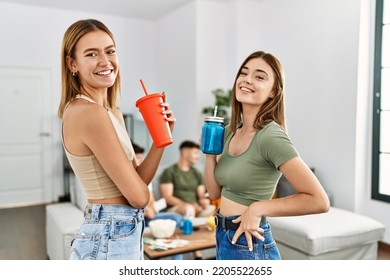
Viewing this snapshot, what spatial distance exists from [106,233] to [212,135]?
1.08 feet

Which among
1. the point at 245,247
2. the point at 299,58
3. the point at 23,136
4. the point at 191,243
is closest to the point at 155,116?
the point at 245,247

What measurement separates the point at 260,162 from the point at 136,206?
0.98ft

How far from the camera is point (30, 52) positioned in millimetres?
1376

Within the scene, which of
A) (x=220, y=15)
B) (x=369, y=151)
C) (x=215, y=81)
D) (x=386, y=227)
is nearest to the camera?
(x=369, y=151)

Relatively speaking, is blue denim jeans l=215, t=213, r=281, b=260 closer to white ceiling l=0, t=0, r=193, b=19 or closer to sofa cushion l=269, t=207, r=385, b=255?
white ceiling l=0, t=0, r=193, b=19

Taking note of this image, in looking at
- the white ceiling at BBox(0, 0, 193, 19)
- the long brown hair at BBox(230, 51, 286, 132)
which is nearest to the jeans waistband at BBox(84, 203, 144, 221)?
the long brown hair at BBox(230, 51, 286, 132)

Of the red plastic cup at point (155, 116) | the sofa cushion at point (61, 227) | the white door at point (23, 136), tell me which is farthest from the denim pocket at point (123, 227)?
the sofa cushion at point (61, 227)

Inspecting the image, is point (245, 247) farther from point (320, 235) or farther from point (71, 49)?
point (320, 235)

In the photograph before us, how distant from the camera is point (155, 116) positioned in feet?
2.78

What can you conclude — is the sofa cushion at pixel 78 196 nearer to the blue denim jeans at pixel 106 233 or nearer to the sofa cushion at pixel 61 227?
the sofa cushion at pixel 61 227

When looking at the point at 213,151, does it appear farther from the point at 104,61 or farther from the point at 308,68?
the point at 308,68

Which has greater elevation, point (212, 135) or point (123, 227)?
point (212, 135)
